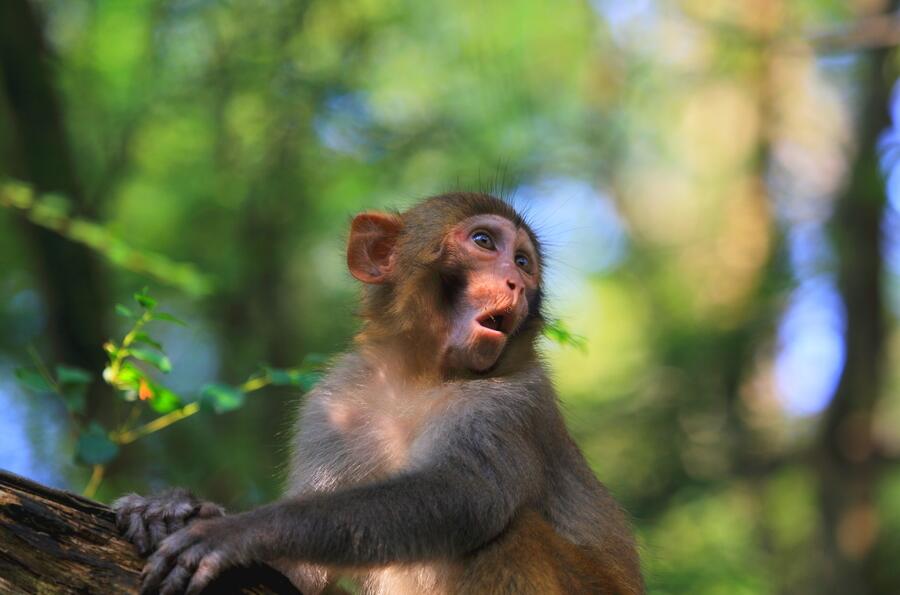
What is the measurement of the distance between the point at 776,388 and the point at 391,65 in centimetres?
886

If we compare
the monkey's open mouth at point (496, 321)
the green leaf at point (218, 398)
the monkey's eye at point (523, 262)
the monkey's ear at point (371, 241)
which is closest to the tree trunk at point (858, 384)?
the monkey's eye at point (523, 262)

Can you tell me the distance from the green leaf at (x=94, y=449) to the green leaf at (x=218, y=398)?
59 centimetres

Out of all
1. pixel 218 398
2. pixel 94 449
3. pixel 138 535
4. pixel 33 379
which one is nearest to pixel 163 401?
pixel 218 398

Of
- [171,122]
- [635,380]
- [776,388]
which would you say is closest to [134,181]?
[171,122]

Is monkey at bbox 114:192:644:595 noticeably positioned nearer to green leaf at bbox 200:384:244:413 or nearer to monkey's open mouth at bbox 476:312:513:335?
monkey's open mouth at bbox 476:312:513:335

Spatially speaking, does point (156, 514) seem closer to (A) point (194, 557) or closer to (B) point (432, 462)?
(A) point (194, 557)

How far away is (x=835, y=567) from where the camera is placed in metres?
14.5

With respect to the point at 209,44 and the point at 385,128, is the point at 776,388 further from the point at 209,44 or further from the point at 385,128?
the point at 209,44

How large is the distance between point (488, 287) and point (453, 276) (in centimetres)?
35

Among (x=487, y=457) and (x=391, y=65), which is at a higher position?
(x=391, y=65)

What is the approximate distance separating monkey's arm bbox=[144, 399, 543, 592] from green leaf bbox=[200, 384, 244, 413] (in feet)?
3.68

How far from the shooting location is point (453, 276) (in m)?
6.92

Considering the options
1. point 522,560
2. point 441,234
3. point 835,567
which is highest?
point 835,567

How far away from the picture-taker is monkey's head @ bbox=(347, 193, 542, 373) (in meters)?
6.60
